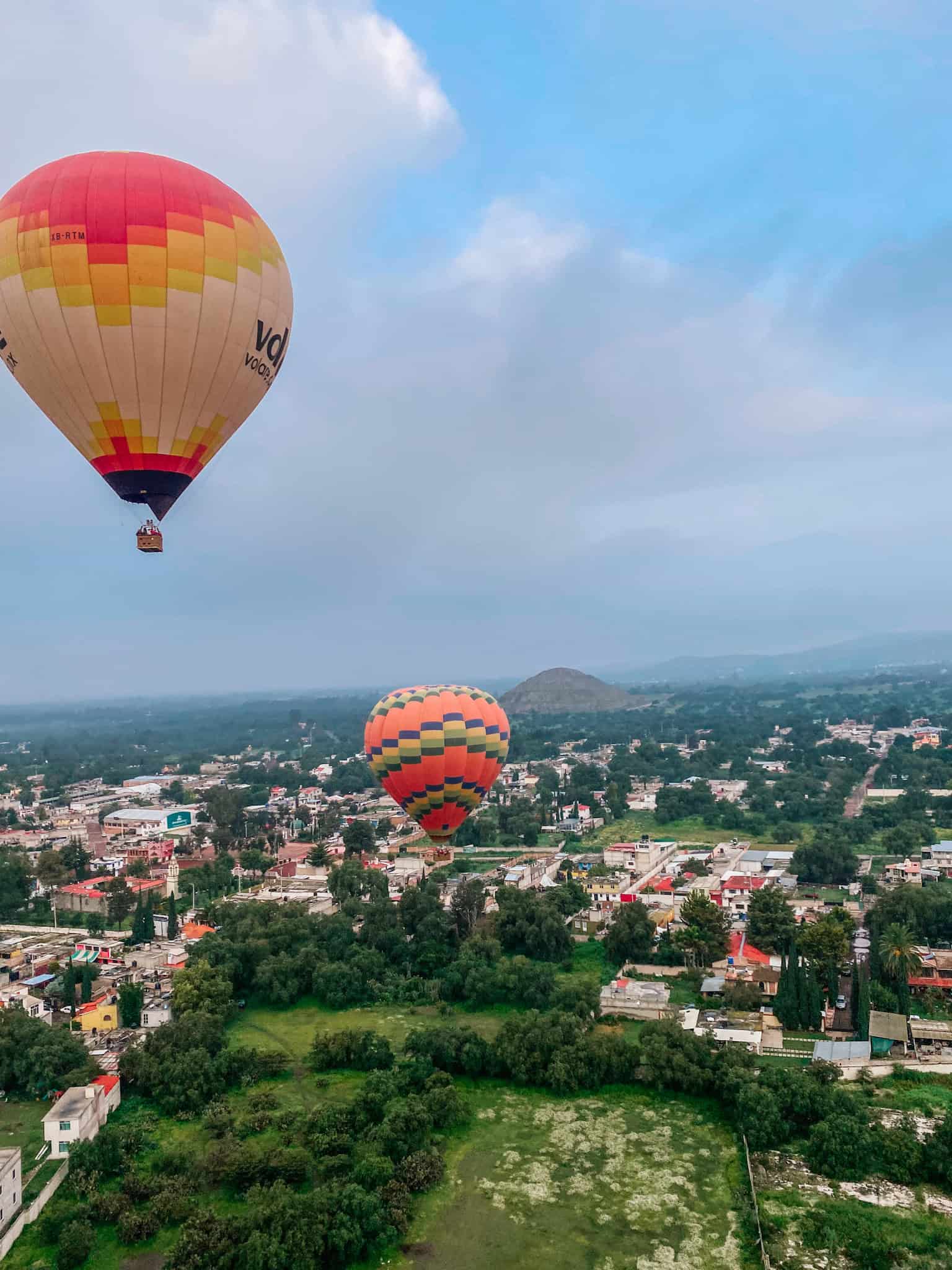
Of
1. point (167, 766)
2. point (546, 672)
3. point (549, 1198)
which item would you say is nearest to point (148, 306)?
point (549, 1198)

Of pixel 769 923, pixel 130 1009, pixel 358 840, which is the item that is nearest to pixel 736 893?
pixel 769 923

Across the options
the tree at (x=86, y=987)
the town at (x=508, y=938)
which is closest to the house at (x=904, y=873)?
the town at (x=508, y=938)

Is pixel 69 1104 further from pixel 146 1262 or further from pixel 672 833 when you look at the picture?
pixel 672 833

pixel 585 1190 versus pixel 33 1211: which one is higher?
pixel 33 1211

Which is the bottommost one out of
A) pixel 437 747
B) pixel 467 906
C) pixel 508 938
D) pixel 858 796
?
pixel 858 796

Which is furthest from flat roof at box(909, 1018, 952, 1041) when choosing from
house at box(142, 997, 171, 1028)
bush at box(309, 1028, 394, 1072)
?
house at box(142, 997, 171, 1028)

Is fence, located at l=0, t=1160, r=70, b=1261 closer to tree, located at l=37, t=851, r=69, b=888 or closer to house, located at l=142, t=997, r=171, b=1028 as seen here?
house, located at l=142, t=997, r=171, b=1028
